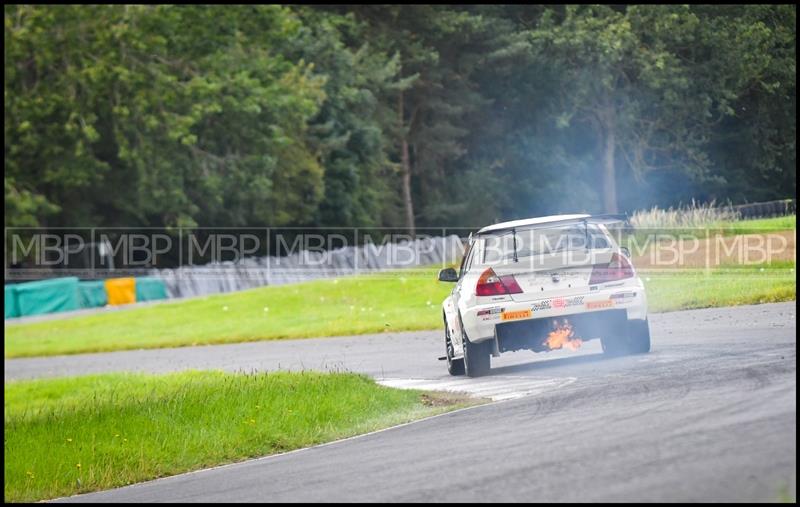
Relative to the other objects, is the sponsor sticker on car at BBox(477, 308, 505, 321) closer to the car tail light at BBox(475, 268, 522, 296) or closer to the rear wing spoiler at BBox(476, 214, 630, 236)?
the car tail light at BBox(475, 268, 522, 296)

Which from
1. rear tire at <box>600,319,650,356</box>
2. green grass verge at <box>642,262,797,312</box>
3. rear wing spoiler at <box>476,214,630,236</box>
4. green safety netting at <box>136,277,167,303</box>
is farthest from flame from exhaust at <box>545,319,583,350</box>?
green safety netting at <box>136,277,167,303</box>

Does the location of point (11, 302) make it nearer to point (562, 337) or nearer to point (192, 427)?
point (192, 427)

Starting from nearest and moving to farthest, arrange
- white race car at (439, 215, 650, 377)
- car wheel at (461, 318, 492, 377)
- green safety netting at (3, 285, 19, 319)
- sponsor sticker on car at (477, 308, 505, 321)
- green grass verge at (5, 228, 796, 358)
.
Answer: white race car at (439, 215, 650, 377) → sponsor sticker on car at (477, 308, 505, 321) → car wheel at (461, 318, 492, 377) → green grass verge at (5, 228, 796, 358) → green safety netting at (3, 285, 19, 319)

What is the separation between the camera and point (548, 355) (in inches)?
626

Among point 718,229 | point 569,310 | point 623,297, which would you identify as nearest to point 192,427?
point 569,310

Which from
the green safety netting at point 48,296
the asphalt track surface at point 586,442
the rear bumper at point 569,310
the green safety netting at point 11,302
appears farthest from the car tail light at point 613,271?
the green safety netting at point 11,302

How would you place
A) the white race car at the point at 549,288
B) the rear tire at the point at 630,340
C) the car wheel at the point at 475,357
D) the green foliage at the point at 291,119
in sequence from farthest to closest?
the green foliage at the point at 291,119
the car wheel at the point at 475,357
the rear tire at the point at 630,340
the white race car at the point at 549,288

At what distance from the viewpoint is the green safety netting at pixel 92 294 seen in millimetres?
46906

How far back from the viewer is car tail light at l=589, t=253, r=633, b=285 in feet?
41.4

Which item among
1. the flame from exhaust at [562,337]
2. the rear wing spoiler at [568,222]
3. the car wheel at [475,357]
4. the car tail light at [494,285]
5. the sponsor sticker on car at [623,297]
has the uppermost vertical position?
the rear wing spoiler at [568,222]

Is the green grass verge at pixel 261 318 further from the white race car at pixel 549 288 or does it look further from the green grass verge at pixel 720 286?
the white race car at pixel 549 288

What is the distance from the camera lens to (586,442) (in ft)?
29.6

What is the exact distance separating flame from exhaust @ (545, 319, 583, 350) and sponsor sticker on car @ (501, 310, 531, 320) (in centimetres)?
27

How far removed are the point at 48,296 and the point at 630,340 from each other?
3631 centimetres
